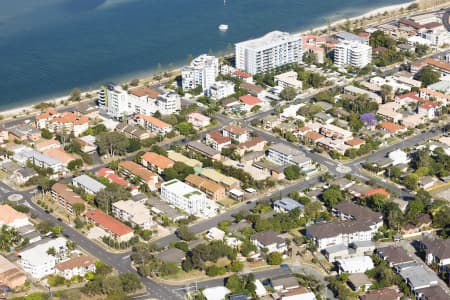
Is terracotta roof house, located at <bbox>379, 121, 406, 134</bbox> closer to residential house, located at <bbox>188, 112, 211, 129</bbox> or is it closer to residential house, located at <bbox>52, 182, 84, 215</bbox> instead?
residential house, located at <bbox>188, 112, 211, 129</bbox>

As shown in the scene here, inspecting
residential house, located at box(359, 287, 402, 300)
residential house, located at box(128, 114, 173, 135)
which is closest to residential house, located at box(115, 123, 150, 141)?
residential house, located at box(128, 114, 173, 135)

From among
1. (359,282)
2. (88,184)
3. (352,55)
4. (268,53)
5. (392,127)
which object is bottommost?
(359,282)

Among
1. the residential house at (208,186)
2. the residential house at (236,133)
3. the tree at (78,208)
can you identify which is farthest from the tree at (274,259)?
the residential house at (236,133)

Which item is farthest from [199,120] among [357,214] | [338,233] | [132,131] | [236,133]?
[338,233]

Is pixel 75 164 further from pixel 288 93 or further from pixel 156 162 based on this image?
pixel 288 93

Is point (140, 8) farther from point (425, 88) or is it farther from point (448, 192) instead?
point (448, 192)

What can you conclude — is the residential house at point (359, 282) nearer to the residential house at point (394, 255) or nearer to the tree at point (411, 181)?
the residential house at point (394, 255)
